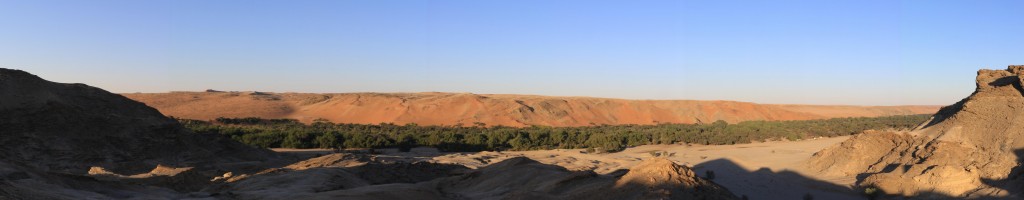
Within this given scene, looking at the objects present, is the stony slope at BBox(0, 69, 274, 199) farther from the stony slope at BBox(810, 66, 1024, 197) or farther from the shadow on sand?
the stony slope at BBox(810, 66, 1024, 197)

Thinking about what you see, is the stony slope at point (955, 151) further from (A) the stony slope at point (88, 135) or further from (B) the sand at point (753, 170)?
(A) the stony slope at point (88, 135)

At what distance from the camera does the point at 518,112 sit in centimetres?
5984

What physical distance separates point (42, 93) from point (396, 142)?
13.6m

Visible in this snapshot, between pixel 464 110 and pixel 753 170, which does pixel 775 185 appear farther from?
pixel 464 110

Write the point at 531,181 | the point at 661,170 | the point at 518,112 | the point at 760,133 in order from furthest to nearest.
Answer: the point at 518,112, the point at 760,133, the point at 531,181, the point at 661,170

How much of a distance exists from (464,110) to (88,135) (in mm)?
43938

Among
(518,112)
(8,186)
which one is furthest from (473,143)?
(518,112)

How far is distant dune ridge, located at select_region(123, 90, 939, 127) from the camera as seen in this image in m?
57.5

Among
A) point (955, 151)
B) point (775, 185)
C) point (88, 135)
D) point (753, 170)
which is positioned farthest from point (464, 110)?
point (955, 151)

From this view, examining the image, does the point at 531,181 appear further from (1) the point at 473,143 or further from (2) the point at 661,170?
(1) the point at 473,143

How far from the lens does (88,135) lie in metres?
17.3

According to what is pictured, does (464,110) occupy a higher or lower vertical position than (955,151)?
lower

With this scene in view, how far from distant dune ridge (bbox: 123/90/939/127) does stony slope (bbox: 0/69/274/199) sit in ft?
116

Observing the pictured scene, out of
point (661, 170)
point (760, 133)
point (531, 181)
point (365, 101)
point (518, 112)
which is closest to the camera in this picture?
point (661, 170)
